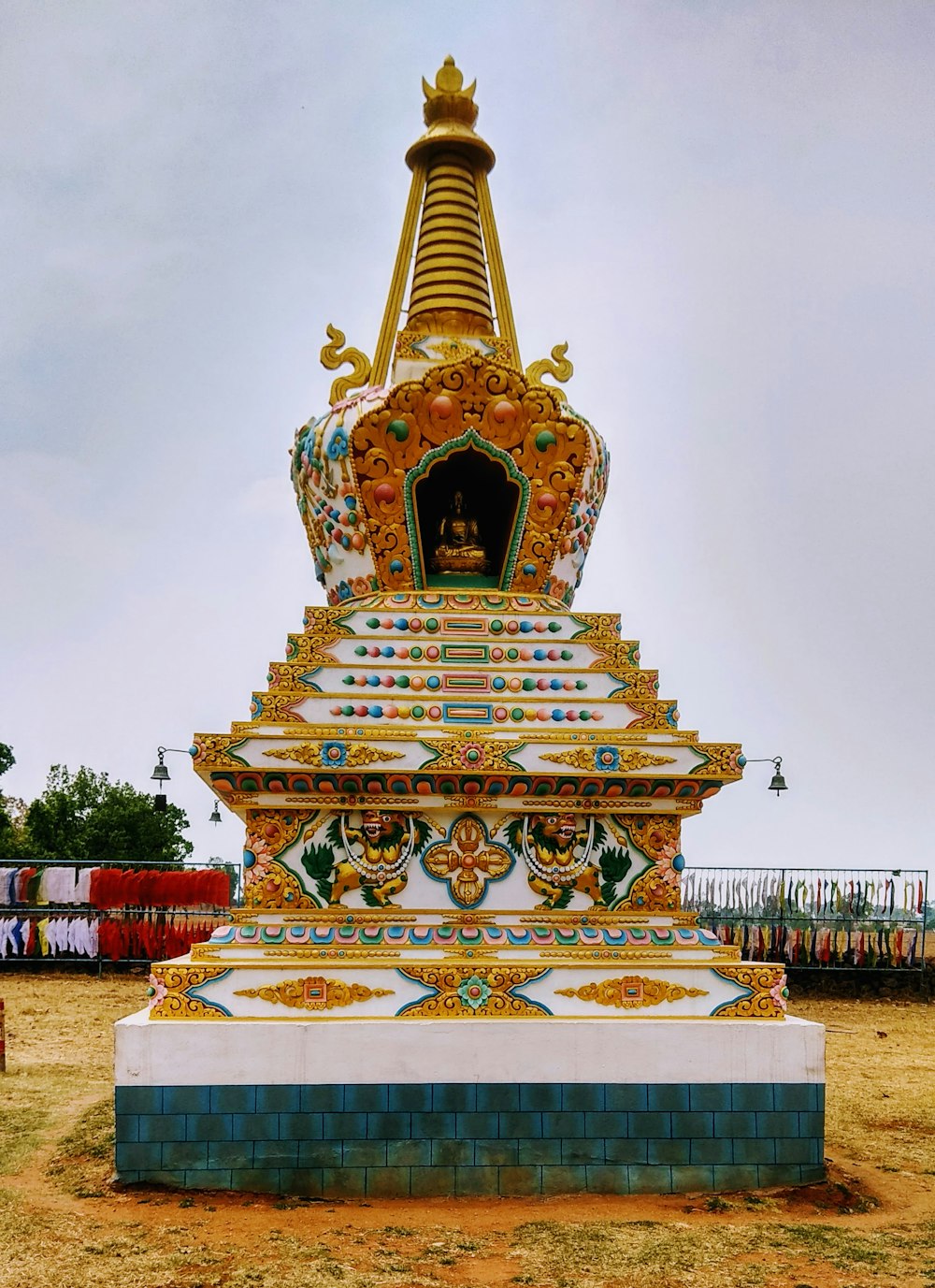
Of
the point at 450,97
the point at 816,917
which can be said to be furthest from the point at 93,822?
the point at 450,97

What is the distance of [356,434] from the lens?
33.0ft

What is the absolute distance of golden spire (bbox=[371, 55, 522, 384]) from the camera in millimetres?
11305

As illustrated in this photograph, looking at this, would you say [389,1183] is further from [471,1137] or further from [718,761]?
[718,761]

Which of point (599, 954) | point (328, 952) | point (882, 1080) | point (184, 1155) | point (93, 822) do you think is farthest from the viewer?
point (93, 822)

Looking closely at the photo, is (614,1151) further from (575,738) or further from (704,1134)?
(575,738)

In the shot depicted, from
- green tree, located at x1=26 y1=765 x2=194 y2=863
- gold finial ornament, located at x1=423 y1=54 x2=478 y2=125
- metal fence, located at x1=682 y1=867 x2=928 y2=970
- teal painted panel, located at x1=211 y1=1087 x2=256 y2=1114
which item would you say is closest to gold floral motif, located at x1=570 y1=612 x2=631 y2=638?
teal painted panel, located at x1=211 y1=1087 x2=256 y2=1114

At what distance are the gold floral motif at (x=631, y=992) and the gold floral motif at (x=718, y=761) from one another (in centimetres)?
156

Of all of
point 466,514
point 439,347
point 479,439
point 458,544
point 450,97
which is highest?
point 450,97

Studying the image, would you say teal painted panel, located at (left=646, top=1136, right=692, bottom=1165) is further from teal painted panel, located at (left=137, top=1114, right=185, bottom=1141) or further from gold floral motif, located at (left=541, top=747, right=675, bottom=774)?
teal painted panel, located at (left=137, top=1114, right=185, bottom=1141)

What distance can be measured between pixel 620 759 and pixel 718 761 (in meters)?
0.77

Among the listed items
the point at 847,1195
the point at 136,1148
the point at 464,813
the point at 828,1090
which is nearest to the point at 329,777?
the point at 464,813

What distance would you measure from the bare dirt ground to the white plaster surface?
0.76m

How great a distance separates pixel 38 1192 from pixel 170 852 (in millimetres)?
31092

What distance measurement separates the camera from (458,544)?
425 inches
